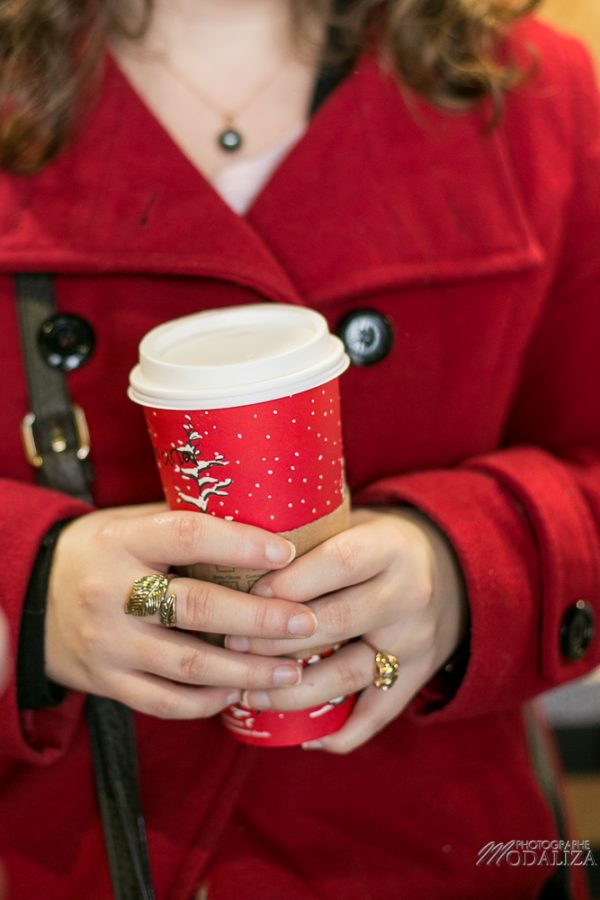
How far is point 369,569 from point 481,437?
31 cm

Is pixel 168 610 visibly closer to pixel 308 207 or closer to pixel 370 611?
pixel 370 611

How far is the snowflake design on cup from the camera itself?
2.20 ft

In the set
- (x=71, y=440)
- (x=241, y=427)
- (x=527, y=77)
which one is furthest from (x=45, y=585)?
(x=527, y=77)

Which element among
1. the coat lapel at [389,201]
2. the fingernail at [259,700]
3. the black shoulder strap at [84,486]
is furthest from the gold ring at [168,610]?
the coat lapel at [389,201]

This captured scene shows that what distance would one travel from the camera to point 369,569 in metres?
0.75

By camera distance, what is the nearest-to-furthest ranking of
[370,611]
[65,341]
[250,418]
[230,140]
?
[250,418]
[370,611]
[65,341]
[230,140]

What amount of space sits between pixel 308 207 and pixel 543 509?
0.40 metres

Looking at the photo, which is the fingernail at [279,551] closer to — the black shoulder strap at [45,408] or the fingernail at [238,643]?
the fingernail at [238,643]

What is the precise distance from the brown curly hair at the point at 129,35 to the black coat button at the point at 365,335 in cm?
27

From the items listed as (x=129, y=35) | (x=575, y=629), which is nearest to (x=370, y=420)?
(x=575, y=629)

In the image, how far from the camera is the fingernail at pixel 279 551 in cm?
69

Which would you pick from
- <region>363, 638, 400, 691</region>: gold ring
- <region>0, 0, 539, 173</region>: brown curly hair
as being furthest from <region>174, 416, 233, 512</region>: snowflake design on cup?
<region>0, 0, 539, 173</region>: brown curly hair

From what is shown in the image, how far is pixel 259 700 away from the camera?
2.55 ft

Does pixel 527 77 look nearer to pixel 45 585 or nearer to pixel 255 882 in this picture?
pixel 45 585
